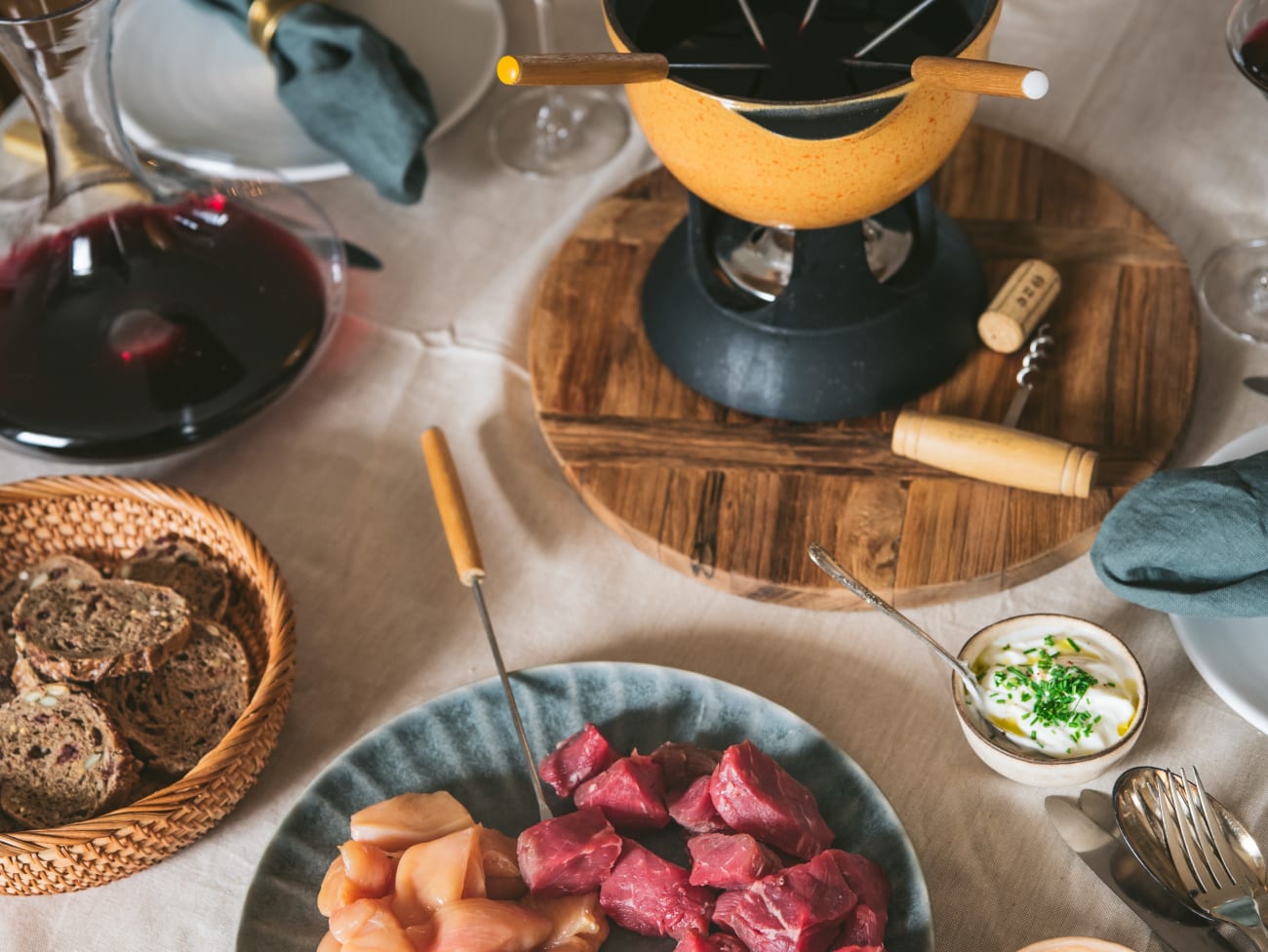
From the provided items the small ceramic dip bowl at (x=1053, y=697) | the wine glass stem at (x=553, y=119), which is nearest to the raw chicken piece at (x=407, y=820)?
the small ceramic dip bowl at (x=1053, y=697)

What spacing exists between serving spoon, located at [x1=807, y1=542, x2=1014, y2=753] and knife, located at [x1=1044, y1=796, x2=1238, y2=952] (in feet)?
0.22

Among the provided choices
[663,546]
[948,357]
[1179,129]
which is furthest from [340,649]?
[1179,129]

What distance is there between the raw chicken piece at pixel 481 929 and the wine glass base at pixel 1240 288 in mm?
879

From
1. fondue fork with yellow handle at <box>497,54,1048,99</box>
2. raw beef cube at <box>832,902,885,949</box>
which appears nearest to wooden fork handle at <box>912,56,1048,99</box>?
fondue fork with yellow handle at <box>497,54,1048,99</box>

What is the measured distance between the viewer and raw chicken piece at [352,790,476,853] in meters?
0.93

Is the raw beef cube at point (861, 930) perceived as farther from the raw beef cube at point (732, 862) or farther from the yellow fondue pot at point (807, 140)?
the yellow fondue pot at point (807, 140)

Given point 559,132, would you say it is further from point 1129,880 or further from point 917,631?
point 1129,880

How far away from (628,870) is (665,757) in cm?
10

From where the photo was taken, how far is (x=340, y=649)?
1134 millimetres

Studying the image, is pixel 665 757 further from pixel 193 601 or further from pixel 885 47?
pixel 885 47

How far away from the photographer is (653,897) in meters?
0.89

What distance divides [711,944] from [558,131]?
39.7 inches

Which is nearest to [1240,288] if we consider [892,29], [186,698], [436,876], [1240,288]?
[1240,288]

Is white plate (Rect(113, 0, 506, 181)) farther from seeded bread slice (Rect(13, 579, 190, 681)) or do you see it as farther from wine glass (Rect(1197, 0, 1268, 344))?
wine glass (Rect(1197, 0, 1268, 344))
